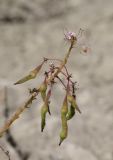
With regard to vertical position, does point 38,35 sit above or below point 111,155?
above

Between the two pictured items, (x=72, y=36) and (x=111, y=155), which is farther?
(x=111, y=155)

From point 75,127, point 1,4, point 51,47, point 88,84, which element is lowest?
point 75,127

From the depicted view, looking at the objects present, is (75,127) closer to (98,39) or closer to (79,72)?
Answer: (79,72)

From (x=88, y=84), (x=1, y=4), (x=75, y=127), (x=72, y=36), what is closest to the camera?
(x=72, y=36)

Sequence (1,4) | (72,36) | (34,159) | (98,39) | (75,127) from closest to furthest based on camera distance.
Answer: (72,36) → (34,159) → (75,127) → (98,39) → (1,4)

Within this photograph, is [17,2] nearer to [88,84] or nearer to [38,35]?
[38,35]

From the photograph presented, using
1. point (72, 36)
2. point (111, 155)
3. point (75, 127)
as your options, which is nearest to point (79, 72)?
point (75, 127)
